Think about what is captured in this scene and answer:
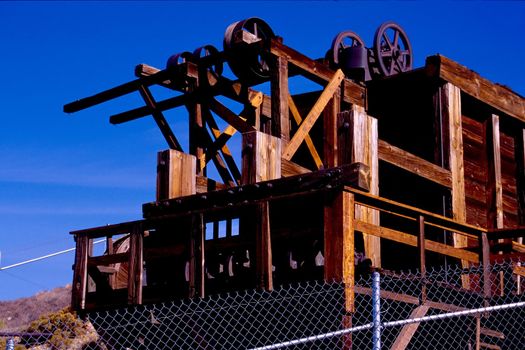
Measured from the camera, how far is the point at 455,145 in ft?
45.8

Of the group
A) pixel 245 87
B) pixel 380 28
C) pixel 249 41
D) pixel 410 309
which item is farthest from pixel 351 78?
pixel 410 309

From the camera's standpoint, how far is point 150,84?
Result: 13.6 metres

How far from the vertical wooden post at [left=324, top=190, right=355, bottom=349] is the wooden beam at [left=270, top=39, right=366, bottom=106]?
277 cm

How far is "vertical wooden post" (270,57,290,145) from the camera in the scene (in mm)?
11719

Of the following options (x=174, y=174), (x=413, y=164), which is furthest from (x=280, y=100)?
(x=413, y=164)

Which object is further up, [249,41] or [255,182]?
[249,41]

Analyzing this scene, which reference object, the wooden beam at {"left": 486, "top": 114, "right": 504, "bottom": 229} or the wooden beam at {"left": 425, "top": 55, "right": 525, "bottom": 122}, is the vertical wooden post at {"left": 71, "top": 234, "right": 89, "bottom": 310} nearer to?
the wooden beam at {"left": 425, "top": 55, "right": 525, "bottom": 122}

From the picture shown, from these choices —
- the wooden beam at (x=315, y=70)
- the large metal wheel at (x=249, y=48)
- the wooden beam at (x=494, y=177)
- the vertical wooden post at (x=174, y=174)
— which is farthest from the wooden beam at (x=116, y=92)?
the wooden beam at (x=494, y=177)

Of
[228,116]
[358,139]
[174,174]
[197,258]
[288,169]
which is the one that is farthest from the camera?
[228,116]

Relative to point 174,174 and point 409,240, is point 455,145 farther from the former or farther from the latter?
point 174,174

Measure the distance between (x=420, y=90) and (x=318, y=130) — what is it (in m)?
2.09

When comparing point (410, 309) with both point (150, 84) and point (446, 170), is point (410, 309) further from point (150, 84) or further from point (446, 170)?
point (150, 84)

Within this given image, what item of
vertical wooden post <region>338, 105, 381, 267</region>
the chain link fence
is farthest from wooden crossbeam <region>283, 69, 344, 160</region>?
the chain link fence

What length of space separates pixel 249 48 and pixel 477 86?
4.32 metres
